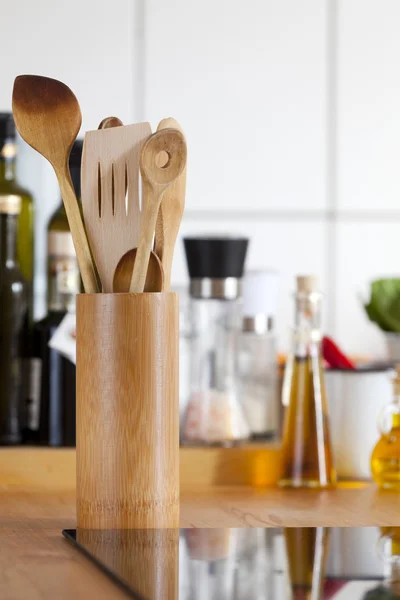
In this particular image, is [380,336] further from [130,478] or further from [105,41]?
[130,478]

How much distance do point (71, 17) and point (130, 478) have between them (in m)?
1.89

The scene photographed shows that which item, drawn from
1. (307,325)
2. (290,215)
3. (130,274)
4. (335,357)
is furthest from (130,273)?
(290,215)

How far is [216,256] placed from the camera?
3.71 ft

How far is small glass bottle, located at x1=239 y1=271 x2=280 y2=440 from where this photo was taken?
1225 mm

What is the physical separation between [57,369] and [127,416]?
413 millimetres

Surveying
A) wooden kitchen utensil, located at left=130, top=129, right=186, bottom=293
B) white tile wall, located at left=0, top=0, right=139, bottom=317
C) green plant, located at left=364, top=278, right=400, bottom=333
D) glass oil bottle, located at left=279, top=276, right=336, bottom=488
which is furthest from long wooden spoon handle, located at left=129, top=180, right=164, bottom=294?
white tile wall, located at left=0, top=0, right=139, bottom=317

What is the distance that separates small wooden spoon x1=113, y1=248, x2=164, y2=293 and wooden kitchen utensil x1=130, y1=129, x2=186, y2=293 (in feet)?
0.07

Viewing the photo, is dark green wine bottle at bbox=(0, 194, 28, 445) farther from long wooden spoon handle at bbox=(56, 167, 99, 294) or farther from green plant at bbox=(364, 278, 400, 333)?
green plant at bbox=(364, 278, 400, 333)

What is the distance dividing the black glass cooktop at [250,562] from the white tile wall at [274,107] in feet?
5.52

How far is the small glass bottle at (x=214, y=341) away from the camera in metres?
1.14

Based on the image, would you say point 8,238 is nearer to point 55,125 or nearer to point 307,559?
point 55,125

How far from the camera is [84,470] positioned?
784mm

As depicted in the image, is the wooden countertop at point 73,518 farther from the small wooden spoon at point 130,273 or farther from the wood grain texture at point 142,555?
the small wooden spoon at point 130,273

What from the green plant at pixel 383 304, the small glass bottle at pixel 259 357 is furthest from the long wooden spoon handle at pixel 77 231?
the green plant at pixel 383 304
